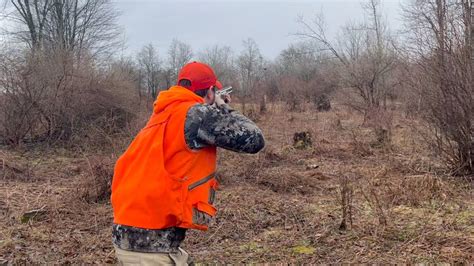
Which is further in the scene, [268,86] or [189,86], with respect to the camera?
[268,86]

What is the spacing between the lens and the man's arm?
225 centimetres

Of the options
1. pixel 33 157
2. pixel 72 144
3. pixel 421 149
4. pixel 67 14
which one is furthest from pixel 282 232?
pixel 67 14

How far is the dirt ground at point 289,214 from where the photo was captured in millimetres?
4672

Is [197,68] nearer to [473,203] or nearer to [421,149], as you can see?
[473,203]

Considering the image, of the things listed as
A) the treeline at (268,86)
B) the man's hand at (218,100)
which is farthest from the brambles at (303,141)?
the man's hand at (218,100)

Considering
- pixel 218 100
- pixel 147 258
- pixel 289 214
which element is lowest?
pixel 289 214

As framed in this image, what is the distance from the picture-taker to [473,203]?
607cm

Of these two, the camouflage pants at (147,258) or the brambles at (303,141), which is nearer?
the camouflage pants at (147,258)

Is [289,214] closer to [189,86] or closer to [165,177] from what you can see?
[189,86]

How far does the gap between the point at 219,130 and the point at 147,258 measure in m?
0.74

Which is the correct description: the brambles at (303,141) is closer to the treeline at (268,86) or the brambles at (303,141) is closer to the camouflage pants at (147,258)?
the treeline at (268,86)

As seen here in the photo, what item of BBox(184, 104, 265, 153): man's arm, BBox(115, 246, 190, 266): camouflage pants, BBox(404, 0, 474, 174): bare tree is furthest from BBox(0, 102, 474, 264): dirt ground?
BBox(184, 104, 265, 153): man's arm

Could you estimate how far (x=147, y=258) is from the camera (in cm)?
229

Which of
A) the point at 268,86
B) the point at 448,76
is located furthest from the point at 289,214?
the point at 268,86
